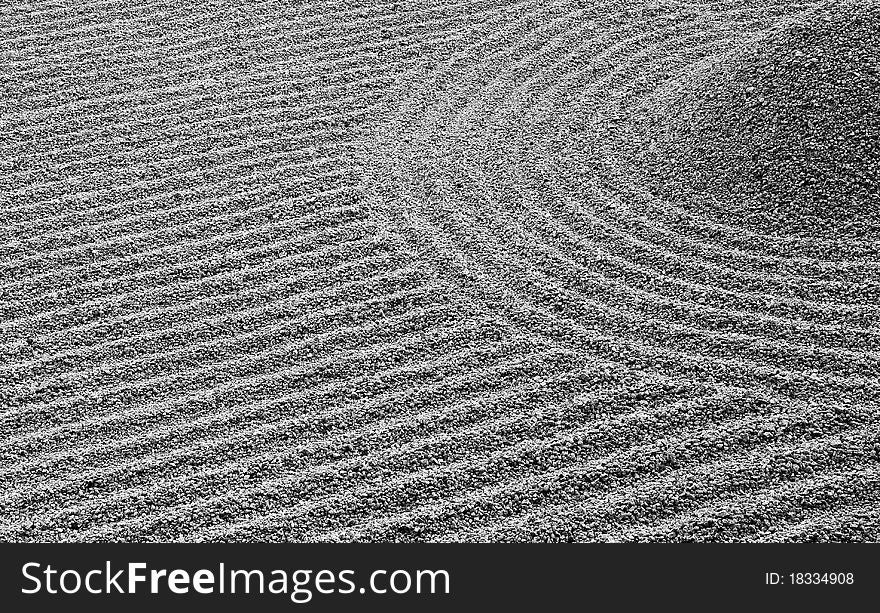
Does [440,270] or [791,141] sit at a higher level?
[791,141]

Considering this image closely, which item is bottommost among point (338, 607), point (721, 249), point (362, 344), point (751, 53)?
point (338, 607)

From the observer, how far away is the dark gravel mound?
1135 mm

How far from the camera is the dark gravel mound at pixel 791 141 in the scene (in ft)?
3.72

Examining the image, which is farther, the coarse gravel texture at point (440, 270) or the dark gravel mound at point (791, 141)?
the dark gravel mound at point (791, 141)

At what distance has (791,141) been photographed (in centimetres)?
115

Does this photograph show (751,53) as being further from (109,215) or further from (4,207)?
(4,207)

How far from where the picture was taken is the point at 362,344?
1.08 meters

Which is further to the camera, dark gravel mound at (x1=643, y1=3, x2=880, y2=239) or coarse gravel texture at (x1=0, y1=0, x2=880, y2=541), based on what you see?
dark gravel mound at (x1=643, y1=3, x2=880, y2=239)

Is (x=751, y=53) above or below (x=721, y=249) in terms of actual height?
Result: above

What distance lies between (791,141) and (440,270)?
47 cm

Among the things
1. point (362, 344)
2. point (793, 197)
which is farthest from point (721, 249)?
point (362, 344)

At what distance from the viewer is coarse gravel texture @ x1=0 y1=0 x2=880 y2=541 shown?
3.28ft

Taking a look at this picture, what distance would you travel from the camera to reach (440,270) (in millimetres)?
1129

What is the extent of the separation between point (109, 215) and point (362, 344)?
1.21 feet
